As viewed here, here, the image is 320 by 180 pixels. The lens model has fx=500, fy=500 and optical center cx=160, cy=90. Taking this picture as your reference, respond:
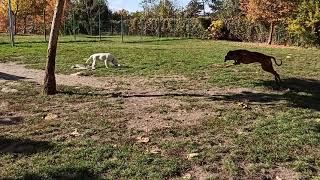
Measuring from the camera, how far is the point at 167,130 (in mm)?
7773

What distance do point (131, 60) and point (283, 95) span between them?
738 cm

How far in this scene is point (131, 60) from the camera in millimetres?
16891

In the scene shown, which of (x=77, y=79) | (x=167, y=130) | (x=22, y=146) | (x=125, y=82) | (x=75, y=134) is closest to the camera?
(x=22, y=146)

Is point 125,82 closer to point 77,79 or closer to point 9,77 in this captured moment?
point 77,79

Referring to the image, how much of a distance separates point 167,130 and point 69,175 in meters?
2.14

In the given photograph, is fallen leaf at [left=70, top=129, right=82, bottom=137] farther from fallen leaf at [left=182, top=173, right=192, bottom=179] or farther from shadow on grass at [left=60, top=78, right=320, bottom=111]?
shadow on grass at [left=60, top=78, right=320, bottom=111]

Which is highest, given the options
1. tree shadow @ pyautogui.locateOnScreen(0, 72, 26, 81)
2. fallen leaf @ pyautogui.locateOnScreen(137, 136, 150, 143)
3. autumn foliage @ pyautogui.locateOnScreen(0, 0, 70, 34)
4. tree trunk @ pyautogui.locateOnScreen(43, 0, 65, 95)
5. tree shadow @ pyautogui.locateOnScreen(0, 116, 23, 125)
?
autumn foliage @ pyautogui.locateOnScreen(0, 0, 70, 34)

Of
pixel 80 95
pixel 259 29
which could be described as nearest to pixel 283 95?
pixel 80 95

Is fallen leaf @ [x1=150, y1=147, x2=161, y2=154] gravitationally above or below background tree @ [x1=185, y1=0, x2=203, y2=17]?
below

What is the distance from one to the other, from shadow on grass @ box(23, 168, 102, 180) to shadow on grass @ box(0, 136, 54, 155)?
866mm

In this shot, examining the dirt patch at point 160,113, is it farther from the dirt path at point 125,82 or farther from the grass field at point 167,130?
the dirt path at point 125,82

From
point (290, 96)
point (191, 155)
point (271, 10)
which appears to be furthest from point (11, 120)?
point (271, 10)

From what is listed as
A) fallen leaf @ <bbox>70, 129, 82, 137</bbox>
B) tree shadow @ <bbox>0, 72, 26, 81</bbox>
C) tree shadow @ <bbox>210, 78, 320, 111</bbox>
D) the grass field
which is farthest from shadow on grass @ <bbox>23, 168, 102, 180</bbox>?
tree shadow @ <bbox>0, 72, 26, 81</bbox>

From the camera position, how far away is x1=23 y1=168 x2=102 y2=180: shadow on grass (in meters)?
6.01
